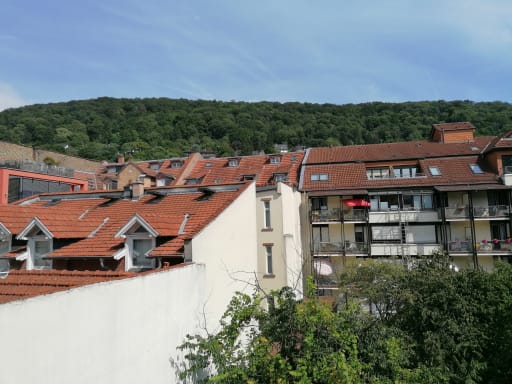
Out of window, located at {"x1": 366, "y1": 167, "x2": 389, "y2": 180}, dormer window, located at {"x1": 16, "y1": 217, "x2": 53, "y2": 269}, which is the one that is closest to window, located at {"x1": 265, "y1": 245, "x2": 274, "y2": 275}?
dormer window, located at {"x1": 16, "y1": 217, "x2": 53, "y2": 269}

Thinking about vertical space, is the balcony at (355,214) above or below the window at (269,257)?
above

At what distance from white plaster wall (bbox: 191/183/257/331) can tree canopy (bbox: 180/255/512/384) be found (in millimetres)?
820

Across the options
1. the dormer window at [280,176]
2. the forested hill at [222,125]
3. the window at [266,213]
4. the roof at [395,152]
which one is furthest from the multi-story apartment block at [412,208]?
the forested hill at [222,125]

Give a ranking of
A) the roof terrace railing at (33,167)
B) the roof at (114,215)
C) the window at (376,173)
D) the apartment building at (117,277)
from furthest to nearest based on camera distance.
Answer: the window at (376,173), the roof terrace railing at (33,167), the roof at (114,215), the apartment building at (117,277)

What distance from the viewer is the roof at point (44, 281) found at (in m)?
7.86

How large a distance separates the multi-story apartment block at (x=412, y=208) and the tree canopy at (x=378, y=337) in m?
13.1

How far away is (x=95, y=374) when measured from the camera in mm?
6559

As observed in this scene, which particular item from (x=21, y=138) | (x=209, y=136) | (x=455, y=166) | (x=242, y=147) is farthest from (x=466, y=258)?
(x=21, y=138)

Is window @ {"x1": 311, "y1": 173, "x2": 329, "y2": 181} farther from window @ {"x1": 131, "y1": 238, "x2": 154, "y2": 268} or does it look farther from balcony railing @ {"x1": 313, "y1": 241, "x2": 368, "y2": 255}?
window @ {"x1": 131, "y1": 238, "x2": 154, "y2": 268}

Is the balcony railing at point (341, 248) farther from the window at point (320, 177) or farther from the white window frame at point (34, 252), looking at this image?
the white window frame at point (34, 252)

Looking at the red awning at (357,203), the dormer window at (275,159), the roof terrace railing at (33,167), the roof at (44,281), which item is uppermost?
the dormer window at (275,159)

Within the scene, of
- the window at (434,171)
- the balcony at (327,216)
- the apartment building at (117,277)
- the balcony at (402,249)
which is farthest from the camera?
the window at (434,171)

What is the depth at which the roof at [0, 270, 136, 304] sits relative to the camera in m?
7.86

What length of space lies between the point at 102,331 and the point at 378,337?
234 inches
